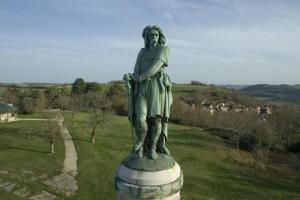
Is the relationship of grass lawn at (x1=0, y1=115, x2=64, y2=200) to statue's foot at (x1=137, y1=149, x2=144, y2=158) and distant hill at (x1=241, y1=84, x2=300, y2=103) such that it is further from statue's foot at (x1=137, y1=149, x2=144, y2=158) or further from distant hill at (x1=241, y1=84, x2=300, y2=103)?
distant hill at (x1=241, y1=84, x2=300, y2=103)

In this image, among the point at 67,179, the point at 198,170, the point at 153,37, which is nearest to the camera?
the point at 153,37

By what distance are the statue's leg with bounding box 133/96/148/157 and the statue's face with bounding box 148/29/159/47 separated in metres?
1.06

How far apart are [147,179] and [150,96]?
1.43 m

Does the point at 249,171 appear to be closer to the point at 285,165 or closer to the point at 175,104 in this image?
the point at 285,165

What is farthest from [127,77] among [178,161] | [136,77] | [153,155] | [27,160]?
[178,161]

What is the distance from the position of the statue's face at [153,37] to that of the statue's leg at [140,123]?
1056 mm

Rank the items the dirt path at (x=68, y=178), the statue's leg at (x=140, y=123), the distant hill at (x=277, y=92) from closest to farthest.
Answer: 1. the statue's leg at (x=140, y=123)
2. the dirt path at (x=68, y=178)
3. the distant hill at (x=277, y=92)

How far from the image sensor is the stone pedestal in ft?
18.0

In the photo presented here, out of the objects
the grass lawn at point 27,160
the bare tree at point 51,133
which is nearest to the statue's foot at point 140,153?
the grass lawn at point 27,160

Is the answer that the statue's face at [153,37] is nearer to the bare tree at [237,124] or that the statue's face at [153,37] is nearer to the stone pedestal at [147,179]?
the stone pedestal at [147,179]

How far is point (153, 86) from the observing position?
5.79 m

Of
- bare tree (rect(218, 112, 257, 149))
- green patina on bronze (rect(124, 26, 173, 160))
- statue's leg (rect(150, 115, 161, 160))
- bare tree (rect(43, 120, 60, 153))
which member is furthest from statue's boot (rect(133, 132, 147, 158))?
bare tree (rect(218, 112, 257, 149))

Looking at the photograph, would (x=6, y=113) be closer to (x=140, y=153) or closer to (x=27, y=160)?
(x=27, y=160)

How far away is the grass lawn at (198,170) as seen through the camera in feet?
82.2
